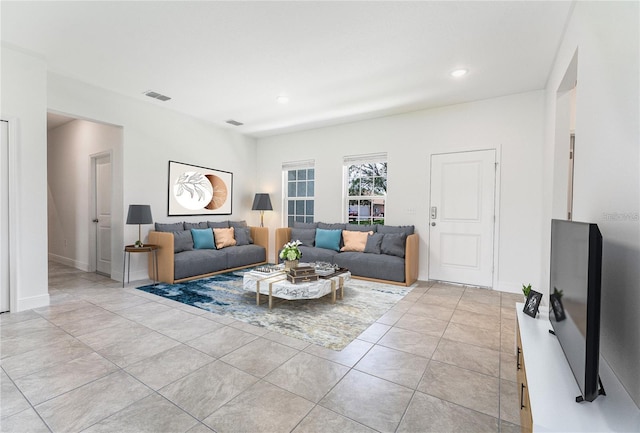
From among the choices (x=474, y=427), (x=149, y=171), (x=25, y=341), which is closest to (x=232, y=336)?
(x=25, y=341)

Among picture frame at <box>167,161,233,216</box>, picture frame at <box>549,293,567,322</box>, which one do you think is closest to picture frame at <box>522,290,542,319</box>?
picture frame at <box>549,293,567,322</box>

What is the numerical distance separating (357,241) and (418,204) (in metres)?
1.16

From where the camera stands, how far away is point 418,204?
15.7 ft

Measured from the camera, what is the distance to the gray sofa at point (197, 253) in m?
4.30

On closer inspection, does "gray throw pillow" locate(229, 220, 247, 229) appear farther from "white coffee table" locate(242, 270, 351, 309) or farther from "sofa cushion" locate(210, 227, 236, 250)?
"white coffee table" locate(242, 270, 351, 309)

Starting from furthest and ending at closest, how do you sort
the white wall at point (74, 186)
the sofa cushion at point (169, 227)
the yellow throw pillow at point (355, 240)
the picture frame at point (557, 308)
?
the yellow throw pillow at point (355, 240)
the white wall at point (74, 186)
the sofa cushion at point (169, 227)
the picture frame at point (557, 308)

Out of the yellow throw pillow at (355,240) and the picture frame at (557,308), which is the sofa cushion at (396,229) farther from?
the picture frame at (557,308)

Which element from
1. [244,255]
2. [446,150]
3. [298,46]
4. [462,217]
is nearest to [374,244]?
[462,217]

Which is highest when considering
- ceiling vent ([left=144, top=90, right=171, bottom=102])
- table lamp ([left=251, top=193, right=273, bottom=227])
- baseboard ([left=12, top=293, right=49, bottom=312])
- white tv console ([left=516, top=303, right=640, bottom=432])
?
ceiling vent ([left=144, top=90, right=171, bottom=102])

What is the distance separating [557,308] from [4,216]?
15.8 feet

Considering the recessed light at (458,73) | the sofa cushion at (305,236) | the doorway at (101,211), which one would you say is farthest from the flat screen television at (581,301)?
the doorway at (101,211)

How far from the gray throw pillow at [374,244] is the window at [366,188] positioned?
53 cm

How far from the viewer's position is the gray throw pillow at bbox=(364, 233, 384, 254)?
4727 mm

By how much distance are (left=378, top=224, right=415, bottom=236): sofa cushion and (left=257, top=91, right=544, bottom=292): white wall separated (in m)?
0.17
